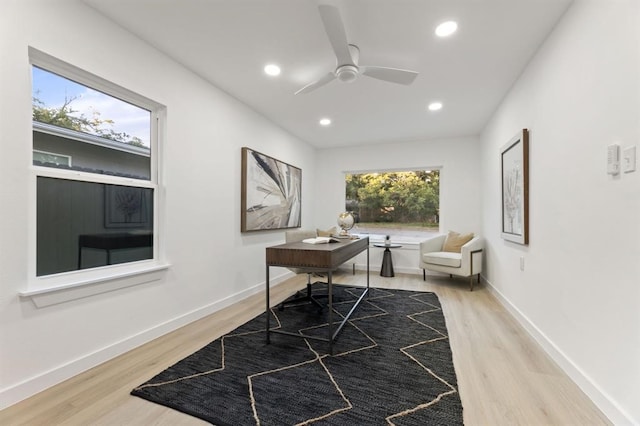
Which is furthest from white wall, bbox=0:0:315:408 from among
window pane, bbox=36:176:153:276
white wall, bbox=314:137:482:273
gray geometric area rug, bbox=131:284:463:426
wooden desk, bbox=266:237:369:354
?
white wall, bbox=314:137:482:273

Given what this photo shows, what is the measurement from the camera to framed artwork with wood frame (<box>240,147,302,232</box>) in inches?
139

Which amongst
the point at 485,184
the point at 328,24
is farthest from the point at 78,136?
the point at 485,184

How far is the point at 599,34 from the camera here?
5.11 ft

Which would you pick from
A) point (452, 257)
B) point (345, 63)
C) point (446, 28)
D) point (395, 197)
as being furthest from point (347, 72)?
point (395, 197)

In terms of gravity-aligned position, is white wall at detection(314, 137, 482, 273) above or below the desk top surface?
above

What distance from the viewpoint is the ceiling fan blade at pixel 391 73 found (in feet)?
7.25

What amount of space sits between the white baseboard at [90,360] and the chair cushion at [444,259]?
3104mm

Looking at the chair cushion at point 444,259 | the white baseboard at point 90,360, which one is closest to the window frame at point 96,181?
the white baseboard at point 90,360

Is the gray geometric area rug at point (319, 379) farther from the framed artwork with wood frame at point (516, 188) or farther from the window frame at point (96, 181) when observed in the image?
the framed artwork with wood frame at point (516, 188)

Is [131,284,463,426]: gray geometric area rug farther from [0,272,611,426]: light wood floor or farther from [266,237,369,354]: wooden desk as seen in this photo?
[266,237,369,354]: wooden desk

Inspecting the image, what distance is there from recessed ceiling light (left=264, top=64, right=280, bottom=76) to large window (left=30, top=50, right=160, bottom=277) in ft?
3.49

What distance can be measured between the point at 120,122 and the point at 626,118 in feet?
10.5

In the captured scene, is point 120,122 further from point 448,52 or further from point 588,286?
point 588,286

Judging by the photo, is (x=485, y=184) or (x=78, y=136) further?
(x=485, y=184)
